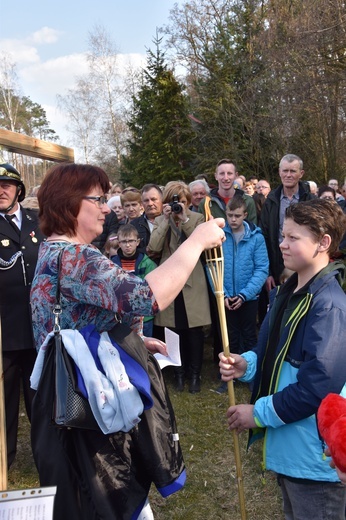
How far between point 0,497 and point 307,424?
117cm

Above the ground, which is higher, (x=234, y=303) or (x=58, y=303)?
(x=58, y=303)

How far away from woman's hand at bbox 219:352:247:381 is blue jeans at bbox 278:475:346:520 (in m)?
0.51

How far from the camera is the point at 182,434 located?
380 centimetres

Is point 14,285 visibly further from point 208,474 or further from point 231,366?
point 208,474

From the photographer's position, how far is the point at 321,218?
1.86m

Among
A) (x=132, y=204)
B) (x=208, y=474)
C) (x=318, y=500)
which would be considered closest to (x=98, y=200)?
(x=318, y=500)

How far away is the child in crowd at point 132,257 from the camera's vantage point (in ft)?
15.1

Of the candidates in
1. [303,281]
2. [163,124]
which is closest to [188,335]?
[303,281]

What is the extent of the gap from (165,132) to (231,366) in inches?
753

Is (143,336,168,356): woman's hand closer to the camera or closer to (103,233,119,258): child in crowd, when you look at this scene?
the camera

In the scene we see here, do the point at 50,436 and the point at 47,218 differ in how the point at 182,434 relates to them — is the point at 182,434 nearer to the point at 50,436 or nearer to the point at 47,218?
the point at 50,436

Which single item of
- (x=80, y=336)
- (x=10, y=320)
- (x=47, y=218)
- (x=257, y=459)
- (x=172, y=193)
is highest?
(x=172, y=193)

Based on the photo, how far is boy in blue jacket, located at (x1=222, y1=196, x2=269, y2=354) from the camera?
452 centimetres

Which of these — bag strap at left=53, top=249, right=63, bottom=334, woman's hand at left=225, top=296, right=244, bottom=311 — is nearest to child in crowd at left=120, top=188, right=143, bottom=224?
woman's hand at left=225, top=296, right=244, bottom=311
